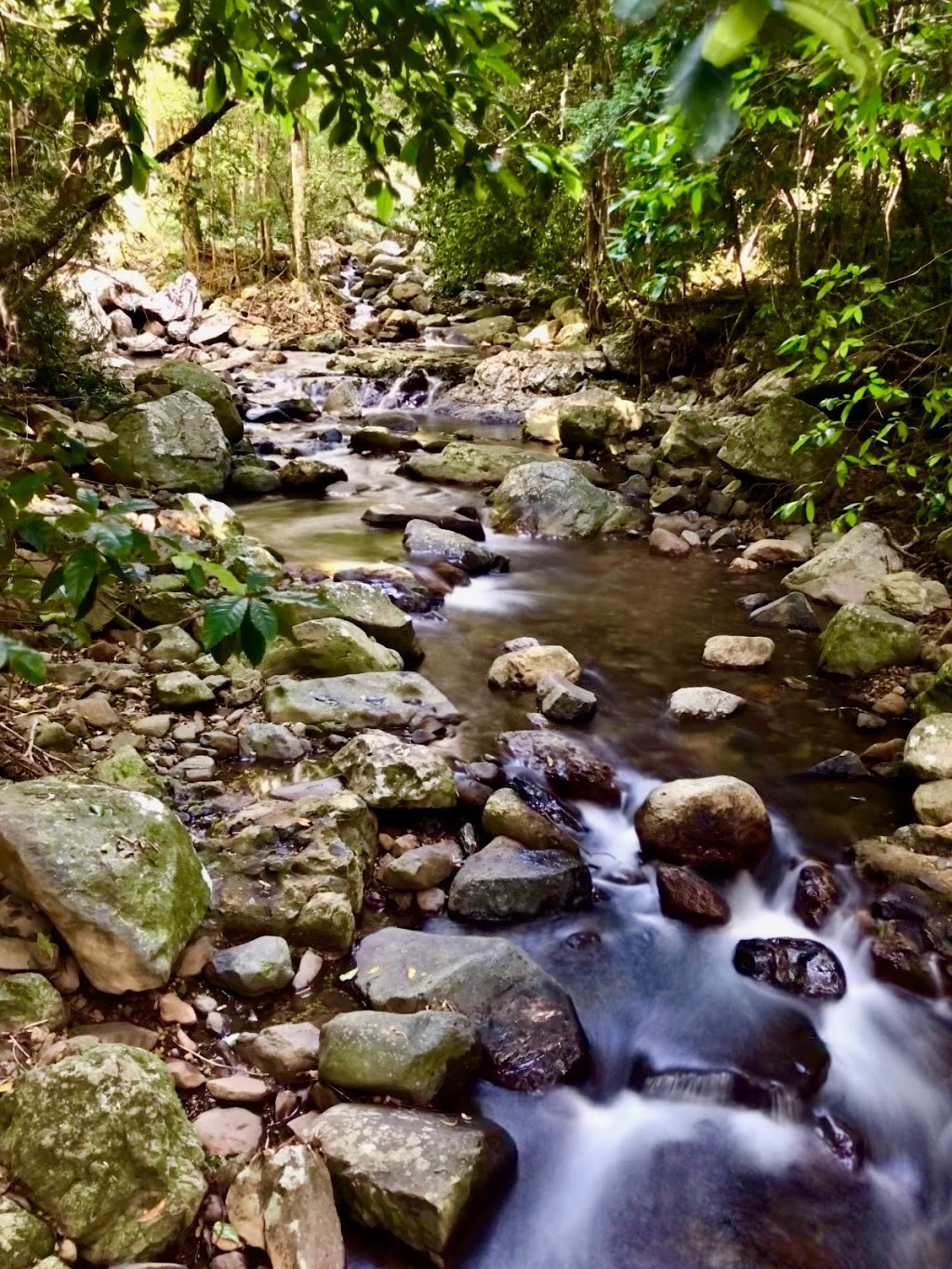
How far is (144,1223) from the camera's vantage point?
74.1 inches

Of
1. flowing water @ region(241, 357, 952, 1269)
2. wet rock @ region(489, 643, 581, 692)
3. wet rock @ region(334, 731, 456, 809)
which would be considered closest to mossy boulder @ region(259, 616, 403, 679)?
flowing water @ region(241, 357, 952, 1269)

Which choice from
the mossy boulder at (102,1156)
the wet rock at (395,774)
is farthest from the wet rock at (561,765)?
the mossy boulder at (102,1156)

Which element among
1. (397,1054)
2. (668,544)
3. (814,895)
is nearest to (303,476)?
(668,544)

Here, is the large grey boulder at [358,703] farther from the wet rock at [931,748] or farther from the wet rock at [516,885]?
the wet rock at [931,748]

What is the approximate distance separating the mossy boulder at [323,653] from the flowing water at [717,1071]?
612mm

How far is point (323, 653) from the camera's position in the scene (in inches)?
186

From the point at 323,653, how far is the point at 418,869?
1721mm

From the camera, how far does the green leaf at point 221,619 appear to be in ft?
4.01

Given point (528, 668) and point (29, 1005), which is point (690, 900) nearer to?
point (528, 668)

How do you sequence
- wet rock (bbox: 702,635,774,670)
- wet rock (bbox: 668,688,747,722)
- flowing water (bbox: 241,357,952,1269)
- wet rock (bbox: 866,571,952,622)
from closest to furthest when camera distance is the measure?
flowing water (bbox: 241,357,952,1269) < wet rock (bbox: 668,688,747,722) < wet rock (bbox: 702,635,774,670) < wet rock (bbox: 866,571,952,622)

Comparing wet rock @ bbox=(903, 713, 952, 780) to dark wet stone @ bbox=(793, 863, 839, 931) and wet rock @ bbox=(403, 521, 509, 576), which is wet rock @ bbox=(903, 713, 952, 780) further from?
wet rock @ bbox=(403, 521, 509, 576)

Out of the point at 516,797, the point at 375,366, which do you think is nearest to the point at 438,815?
the point at 516,797

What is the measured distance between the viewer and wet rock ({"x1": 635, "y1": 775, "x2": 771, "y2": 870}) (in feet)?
12.4

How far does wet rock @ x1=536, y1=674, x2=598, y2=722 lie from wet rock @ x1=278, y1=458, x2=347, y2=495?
5.23m
